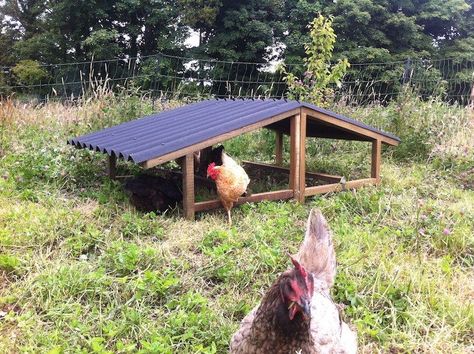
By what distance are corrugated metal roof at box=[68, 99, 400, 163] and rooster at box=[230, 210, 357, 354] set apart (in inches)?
77.2

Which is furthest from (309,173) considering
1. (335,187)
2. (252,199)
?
(252,199)

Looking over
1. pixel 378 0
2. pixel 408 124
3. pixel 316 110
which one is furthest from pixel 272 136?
pixel 378 0

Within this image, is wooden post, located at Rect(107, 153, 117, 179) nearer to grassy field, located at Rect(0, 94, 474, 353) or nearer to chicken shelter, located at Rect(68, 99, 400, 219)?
chicken shelter, located at Rect(68, 99, 400, 219)

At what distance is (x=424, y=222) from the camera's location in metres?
3.63

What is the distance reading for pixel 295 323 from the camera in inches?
65.1

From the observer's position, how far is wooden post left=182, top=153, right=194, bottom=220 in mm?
3736

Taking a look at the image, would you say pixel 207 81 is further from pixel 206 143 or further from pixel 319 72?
pixel 206 143

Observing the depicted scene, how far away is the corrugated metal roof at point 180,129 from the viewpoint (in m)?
3.67

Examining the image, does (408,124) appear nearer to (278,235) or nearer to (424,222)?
(424,222)

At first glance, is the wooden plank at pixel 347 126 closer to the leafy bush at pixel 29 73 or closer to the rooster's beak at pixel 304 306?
the rooster's beak at pixel 304 306

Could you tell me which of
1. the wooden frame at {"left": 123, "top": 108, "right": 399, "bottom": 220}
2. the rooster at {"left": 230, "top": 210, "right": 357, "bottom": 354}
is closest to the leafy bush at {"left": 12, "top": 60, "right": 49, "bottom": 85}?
the wooden frame at {"left": 123, "top": 108, "right": 399, "bottom": 220}

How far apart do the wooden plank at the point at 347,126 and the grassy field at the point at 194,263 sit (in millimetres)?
561

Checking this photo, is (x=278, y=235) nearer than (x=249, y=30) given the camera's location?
Yes

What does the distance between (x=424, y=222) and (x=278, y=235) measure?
4.22 feet
